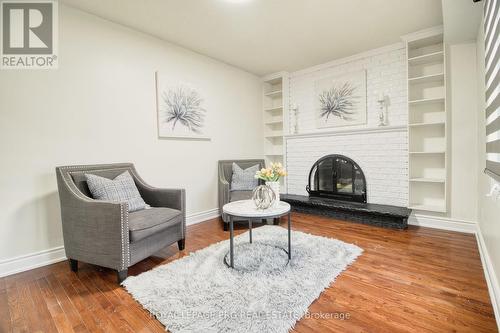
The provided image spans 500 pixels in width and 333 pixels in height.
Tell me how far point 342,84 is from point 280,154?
5.32ft

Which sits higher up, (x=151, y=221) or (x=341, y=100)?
(x=341, y=100)

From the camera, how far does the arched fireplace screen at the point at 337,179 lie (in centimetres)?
369

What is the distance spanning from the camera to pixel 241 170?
367cm

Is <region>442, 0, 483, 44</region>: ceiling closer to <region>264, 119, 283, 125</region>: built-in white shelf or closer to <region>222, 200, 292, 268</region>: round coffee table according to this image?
<region>222, 200, 292, 268</region>: round coffee table

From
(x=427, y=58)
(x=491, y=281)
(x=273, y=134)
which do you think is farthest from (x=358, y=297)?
(x=273, y=134)

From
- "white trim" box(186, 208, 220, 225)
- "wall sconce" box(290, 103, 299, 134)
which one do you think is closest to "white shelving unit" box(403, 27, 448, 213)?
"wall sconce" box(290, 103, 299, 134)

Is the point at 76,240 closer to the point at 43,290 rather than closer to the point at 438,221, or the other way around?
the point at 43,290

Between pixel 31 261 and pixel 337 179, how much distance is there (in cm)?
381

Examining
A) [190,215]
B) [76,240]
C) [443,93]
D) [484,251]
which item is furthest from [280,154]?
[76,240]

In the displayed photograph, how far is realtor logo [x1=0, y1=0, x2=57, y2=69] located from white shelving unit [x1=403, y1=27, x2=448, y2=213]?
3.96 m

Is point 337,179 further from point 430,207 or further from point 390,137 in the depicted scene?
point 430,207

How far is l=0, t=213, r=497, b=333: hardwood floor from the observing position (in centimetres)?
139

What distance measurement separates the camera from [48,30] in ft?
7.54

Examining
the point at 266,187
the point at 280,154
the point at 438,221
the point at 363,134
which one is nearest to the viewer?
the point at 266,187
